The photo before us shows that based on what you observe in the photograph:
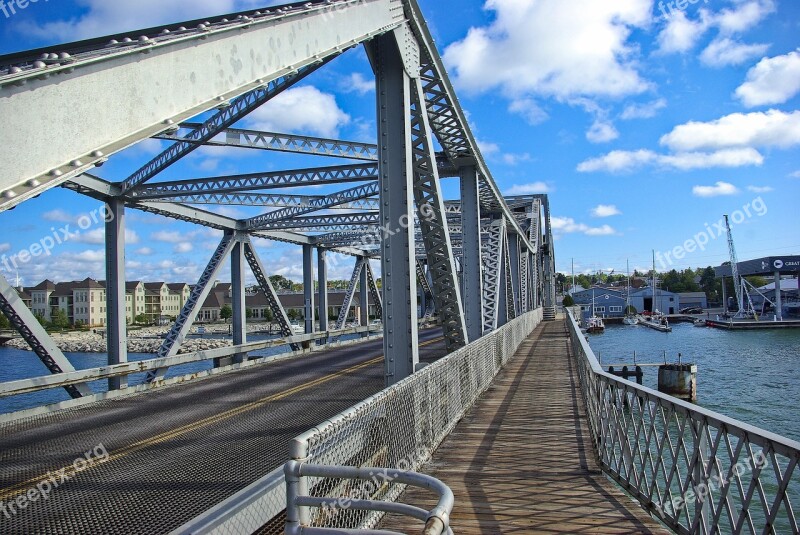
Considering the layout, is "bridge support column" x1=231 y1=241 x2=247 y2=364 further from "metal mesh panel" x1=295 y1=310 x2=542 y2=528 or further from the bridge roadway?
"metal mesh panel" x1=295 y1=310 x2=542 y2=528

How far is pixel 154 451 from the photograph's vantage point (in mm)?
7527

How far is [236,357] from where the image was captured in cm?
1927

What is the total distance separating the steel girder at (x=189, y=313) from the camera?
51.3 feet

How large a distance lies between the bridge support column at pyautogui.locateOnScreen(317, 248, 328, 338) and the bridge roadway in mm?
15038

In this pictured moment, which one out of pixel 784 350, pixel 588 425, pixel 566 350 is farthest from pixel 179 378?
pixel 784 350

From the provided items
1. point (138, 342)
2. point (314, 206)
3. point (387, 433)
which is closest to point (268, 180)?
point (314, 206)

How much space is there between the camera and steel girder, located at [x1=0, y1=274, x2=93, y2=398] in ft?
31.3

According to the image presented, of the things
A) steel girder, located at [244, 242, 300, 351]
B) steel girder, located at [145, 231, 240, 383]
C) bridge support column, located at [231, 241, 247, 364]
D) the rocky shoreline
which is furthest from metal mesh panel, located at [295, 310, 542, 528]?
the rocky shoreline

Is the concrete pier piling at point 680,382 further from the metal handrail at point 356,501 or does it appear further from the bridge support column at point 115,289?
the metal handrail at point 356,501

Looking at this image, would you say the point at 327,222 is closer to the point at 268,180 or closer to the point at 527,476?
the point at 268,180

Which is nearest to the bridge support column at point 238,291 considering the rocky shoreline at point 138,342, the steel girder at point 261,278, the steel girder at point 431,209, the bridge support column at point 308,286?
the steel girder at point 261,278

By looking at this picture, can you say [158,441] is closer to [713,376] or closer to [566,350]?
[566,350]

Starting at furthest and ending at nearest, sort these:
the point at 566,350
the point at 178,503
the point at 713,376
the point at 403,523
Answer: the point at 713,376 < the point at 566,350 < the point at 178,503 < the point at 403,523

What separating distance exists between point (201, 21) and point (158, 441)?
241 inches
